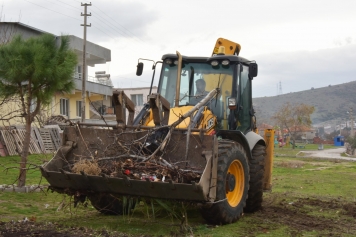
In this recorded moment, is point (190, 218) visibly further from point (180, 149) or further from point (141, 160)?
point (141, 160)

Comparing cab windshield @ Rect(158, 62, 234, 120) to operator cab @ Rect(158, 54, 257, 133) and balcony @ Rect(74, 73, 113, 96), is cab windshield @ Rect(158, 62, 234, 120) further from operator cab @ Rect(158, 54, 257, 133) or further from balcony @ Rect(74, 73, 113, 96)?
balcony @ Rect(74, 73, 113, 96)

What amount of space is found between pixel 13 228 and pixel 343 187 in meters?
11.5

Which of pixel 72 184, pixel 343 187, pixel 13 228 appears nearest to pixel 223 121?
pixel 72 184

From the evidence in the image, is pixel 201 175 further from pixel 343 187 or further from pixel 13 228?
pixel 343 187

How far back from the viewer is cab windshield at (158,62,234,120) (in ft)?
34.5

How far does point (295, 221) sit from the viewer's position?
385 inches

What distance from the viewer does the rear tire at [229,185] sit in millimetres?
8609

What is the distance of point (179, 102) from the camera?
10672mm

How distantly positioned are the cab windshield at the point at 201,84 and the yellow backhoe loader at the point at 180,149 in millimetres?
19

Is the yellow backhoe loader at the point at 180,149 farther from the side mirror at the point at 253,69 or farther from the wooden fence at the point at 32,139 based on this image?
the wooden fence at the point at 32,139

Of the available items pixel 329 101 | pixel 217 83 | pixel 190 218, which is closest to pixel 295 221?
pixel 190 218

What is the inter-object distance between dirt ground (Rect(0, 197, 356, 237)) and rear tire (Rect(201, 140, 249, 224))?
0.49 metres

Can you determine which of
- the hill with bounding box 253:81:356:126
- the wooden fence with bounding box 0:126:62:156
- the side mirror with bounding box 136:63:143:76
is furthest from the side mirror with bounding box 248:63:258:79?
the hill with bounding box 253:81:356:126

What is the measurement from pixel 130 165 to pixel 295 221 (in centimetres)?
317
